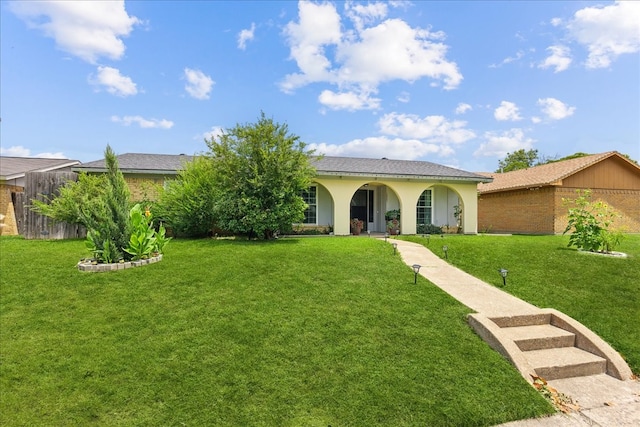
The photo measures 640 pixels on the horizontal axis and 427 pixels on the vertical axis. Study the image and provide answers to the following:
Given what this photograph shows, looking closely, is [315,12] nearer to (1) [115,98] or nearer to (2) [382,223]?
(1) [115,98]

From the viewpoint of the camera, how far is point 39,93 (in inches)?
464

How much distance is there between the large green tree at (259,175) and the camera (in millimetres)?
10211

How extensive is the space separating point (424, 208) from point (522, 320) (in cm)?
1178

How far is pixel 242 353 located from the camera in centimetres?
406

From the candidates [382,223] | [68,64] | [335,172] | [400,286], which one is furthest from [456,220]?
[68,64]

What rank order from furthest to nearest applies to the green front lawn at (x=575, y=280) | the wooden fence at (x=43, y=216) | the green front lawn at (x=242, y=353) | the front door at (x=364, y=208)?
the front door at (x=364, y=208) < the wooden fence at (x=43, y=216) < the green front lawn at (x=575, y=280) < the green front lawn at (x=242, y=353)

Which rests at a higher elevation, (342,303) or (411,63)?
(411,63)

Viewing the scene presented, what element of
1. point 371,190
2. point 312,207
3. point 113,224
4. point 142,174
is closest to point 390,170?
point 371,190

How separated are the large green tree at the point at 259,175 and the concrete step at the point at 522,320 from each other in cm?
669

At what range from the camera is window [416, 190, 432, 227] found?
1662 cm

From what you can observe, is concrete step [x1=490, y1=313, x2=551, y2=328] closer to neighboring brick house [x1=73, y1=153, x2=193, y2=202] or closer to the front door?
the front door

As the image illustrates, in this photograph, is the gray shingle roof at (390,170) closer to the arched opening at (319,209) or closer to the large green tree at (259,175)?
the arched opening at (319,209)

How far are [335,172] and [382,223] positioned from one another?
189 inches

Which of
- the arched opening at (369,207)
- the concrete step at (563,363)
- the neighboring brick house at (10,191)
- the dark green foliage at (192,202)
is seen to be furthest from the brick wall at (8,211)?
the concrete step at (563,363)
